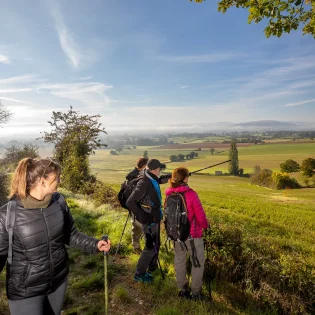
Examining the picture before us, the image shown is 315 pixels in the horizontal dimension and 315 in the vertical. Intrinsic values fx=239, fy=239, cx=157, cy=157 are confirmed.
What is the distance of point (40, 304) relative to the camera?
2.60 metres

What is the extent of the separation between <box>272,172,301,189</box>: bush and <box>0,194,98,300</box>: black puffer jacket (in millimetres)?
63360

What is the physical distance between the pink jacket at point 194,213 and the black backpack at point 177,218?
77mm

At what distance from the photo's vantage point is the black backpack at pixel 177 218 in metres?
4.14

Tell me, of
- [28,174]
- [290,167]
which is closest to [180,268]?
[28,174]

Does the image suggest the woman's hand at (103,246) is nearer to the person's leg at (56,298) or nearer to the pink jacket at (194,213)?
the person's leg at (56,298)

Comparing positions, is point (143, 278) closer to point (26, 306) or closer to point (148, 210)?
point (148, 210)

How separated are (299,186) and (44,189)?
66.2 m

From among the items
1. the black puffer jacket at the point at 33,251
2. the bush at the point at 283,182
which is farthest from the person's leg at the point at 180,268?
the bush at the point at 283,182

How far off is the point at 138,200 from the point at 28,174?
246 centimetres

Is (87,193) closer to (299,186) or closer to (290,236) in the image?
(290,236)

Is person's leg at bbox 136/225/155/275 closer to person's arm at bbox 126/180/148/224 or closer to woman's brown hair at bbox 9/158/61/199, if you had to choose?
person's arm at bbox 126/180/148/224

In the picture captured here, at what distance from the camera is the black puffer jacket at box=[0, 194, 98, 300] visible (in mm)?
2473

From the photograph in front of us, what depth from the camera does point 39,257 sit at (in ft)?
8.35

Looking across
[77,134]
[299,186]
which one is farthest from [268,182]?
[77,134]
